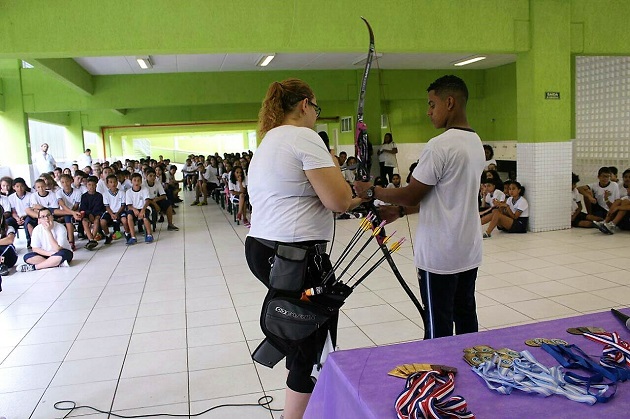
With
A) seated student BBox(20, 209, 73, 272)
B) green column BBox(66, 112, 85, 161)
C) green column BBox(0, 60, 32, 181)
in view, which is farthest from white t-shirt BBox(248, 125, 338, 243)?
green column BBox(66, 112, 85, 161)

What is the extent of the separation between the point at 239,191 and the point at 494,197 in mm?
4252

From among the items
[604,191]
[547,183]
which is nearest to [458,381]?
[547,183]

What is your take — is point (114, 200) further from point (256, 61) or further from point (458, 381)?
point (458, 381)

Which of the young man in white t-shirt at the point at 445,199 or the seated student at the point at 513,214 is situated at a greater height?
the young man in white t-shirt at the point at 445,199

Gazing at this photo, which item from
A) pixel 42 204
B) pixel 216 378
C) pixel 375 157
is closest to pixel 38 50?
pixel 42 204

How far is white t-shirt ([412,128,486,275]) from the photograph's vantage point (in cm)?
217

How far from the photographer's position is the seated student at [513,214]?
7.29 m

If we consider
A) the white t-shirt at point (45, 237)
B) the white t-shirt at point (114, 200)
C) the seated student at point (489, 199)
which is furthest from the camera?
the white t-shirt at point (114, 200)

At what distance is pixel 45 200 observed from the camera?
25.3ft

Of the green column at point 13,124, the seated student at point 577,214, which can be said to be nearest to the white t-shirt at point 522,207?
the seated student at point 577,214

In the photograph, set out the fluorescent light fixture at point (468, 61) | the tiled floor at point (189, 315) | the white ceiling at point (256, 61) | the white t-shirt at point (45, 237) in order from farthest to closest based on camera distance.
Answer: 1. the fluorescent light fixture at point (468, 61)
2. the white ceiling at point (256, 61)
3. the white t-shirt at point (45, 237)
4. the tiled floor at point (189, 315)

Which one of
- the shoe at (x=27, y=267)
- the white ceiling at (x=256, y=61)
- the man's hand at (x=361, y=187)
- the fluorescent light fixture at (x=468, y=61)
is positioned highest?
the white ceiling at (x=256, y=61)

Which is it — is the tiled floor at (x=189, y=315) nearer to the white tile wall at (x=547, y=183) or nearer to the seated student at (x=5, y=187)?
the white tile wall at (x=547, y=183)

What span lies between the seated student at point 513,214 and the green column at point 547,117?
0.45 ft
